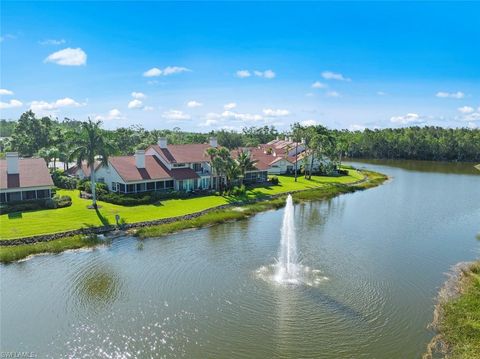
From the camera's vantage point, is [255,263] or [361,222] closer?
[255,263]

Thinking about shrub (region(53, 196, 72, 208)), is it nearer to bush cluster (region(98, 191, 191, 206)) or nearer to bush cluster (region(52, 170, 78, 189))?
bush cluster (region(98, 191, 191, 206))

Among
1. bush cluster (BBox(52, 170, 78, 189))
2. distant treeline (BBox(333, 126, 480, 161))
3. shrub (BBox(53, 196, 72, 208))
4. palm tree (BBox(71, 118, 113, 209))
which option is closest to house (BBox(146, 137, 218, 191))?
bush cluster (BBox(52, 170, 78, 189))

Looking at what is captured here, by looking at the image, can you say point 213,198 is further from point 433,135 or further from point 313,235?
point 433,135

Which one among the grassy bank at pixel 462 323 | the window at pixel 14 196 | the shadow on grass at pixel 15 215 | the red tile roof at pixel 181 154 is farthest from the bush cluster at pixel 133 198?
the grassy bank at pixel 462 323

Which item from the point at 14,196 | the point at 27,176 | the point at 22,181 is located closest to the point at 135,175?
the point at 27,176

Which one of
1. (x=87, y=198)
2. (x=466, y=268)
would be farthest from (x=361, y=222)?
(x=87, y=198)

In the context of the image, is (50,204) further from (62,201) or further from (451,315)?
(451,315)
